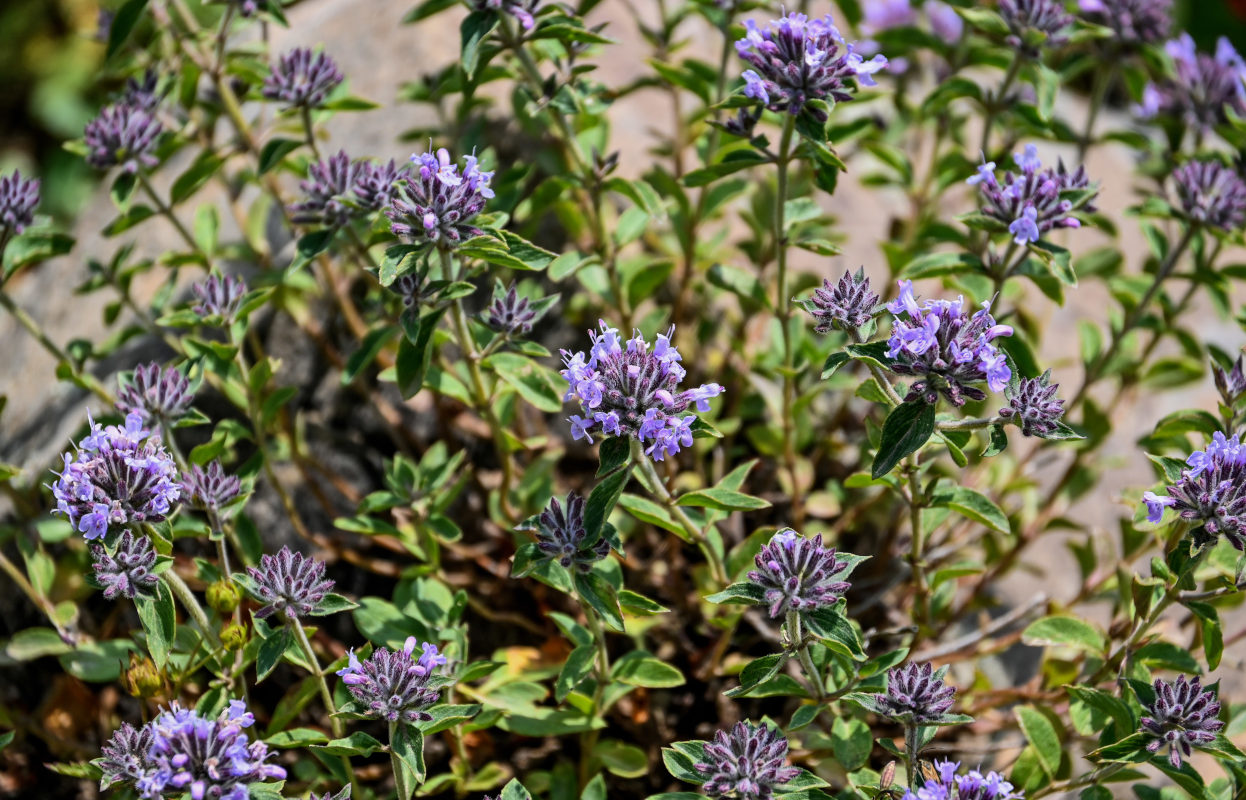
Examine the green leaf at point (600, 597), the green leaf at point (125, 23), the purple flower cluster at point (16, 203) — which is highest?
the green leaf at point (125, 23)

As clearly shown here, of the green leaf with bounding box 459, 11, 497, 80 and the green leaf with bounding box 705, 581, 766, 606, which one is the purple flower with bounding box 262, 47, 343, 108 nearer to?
the green leaf with bounding box 459, 11, 497, 80

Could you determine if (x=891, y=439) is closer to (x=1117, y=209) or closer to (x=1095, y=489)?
(x=1095, y=489)

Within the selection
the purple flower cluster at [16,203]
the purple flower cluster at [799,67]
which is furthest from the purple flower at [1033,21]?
the purple flower cluster at [16,203]

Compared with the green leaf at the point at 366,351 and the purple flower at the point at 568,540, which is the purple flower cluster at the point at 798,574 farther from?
the green leaf at the point at 366,351

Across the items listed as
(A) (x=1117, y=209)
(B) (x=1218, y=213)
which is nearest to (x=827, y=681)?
(B) (x=1218, y=213)

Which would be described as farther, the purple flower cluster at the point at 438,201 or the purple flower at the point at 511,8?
the purple flower at the point at 511,8

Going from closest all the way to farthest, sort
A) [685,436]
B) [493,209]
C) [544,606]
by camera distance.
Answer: [685,436]
[493,209]
[544,606]
